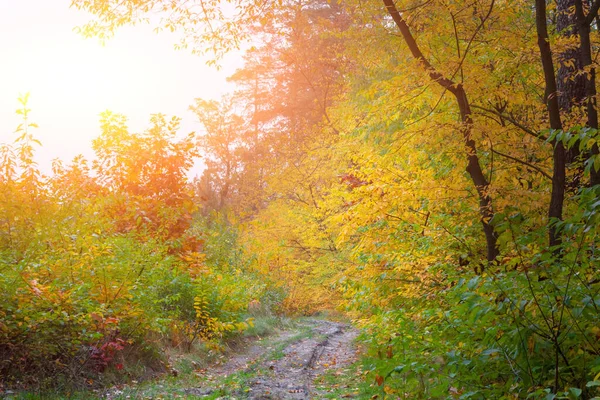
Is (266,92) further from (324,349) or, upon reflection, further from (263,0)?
(263,0)

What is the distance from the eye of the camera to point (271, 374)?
303 inches

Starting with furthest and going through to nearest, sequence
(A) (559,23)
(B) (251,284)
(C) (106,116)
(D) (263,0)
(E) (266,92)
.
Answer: (E) (266,92) → (B) (251,284) → (C) (106,116) → (A) (559,23) → (D) (263,0)

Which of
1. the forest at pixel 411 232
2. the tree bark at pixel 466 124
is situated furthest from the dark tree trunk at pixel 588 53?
the tree bark at pixel 466 124

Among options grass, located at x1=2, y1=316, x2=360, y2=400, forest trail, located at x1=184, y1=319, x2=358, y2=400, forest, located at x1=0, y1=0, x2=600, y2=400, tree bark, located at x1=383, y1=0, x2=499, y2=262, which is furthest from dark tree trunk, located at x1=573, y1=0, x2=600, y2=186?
forest trail, located at x1=184, y1=319, x2=358, y2=400

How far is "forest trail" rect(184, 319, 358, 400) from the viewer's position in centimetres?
648

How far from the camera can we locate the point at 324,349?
10492 mm

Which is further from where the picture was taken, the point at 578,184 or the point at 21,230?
the point at 21,230

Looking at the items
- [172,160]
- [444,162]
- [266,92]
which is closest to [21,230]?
[172,160]

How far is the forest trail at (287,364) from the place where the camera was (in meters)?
6.48

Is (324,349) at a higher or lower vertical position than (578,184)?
lower

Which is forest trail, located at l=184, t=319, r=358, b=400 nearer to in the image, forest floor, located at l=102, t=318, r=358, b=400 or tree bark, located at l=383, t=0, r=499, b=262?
forest floor, located at l=102, t=318, r=358, b=400

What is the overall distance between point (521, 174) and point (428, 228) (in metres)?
1.62

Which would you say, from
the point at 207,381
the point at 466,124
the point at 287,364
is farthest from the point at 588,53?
the point at 287,364

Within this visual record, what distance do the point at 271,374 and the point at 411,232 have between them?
→ 10.3ft
